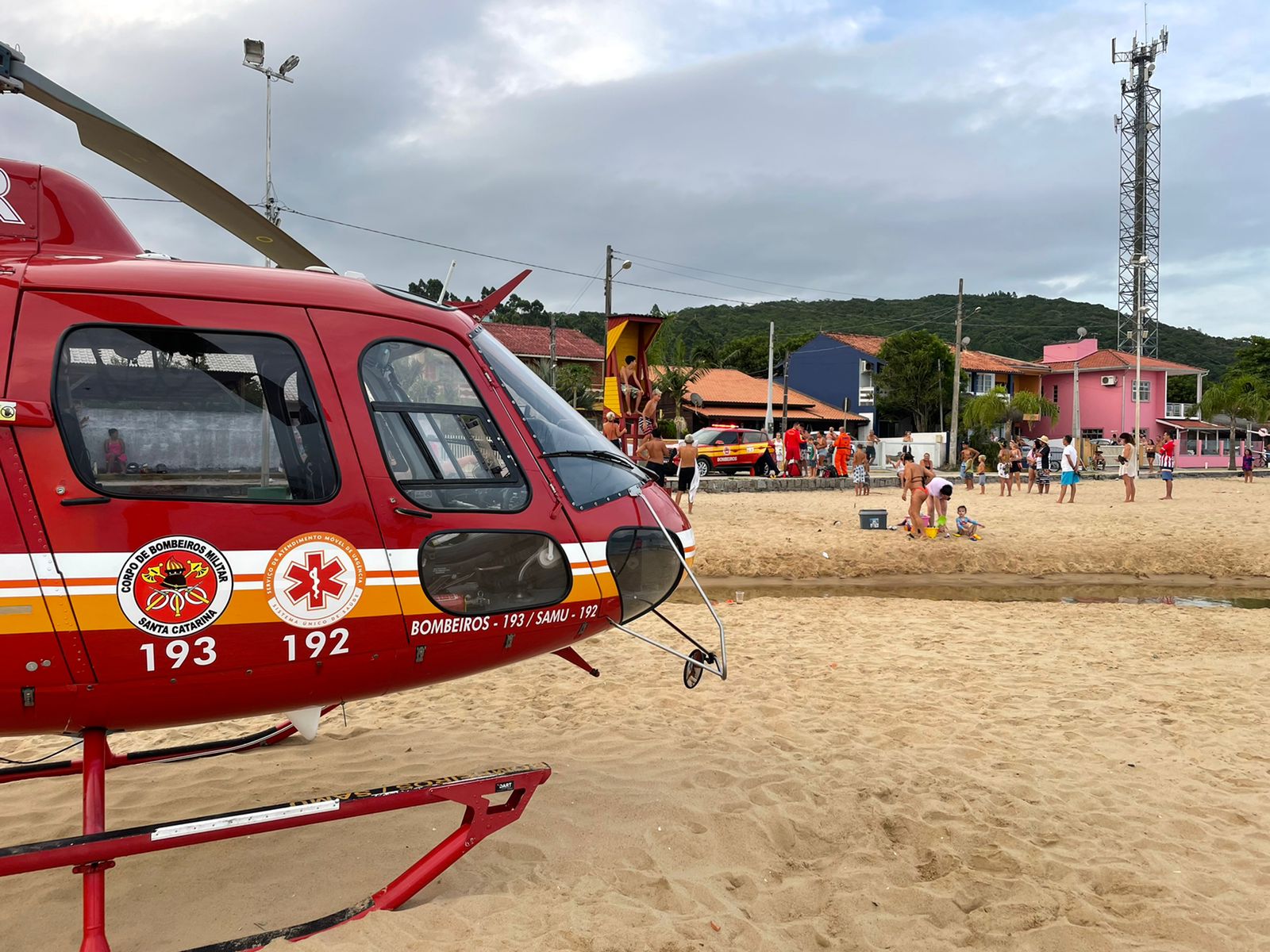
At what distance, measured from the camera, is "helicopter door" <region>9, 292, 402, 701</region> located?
3379mm

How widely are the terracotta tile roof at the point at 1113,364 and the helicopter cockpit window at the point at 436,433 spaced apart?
202 ft

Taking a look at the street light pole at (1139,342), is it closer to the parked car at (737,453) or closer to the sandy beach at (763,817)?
the parked car at (737,453)

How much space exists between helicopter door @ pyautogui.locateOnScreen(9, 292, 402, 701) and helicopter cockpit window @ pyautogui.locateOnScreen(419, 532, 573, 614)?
0.79 feet

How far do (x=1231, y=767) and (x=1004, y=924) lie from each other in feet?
9.61

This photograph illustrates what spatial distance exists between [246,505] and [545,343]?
52.3 m

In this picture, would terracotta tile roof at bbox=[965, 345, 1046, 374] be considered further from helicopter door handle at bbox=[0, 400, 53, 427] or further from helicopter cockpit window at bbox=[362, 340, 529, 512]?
helicopter door handle at bbox=[0, 400, 53, 427]

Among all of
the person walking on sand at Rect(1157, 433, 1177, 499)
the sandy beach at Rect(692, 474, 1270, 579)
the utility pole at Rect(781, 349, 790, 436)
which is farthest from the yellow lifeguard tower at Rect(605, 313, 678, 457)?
the utility pole at Rect(781, 349, 790, 436)

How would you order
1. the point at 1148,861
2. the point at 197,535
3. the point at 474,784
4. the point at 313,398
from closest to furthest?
the point at 197,535 → the point at 313,398 → the point at 474,784 → the point at 1148,861

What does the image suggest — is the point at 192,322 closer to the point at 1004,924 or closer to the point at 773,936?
the point at 773,936

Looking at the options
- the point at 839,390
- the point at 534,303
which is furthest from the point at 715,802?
the point at 534,303

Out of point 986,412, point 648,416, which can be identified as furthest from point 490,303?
point 986,412

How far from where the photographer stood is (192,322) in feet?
11.9

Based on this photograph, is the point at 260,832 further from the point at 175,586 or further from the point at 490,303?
the point at 490,303

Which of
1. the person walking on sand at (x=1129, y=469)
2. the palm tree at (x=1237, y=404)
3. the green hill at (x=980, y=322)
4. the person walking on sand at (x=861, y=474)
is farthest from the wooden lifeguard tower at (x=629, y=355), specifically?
the green hill at (x=980, y=322)
